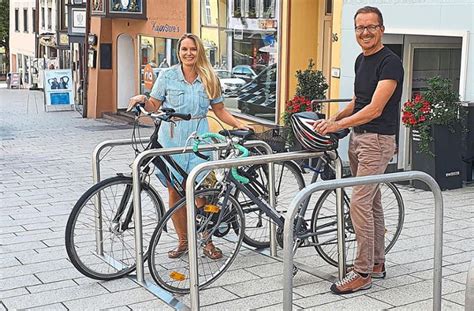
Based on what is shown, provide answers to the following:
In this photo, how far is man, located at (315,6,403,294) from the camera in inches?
184

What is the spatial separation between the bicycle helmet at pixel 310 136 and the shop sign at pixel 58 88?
18.0 metres

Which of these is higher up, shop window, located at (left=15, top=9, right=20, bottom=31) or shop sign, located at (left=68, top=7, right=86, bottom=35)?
shop window, located at (left=15, top=9, right=20, bottom=31)

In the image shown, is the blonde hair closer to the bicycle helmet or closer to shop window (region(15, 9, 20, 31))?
the bicycle helmet

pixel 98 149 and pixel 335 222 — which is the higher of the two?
pixel 98 149

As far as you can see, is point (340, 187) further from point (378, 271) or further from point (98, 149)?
point (98, 149)

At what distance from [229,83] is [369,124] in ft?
29.2

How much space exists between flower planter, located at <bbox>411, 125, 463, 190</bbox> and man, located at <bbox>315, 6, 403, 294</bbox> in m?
3.36

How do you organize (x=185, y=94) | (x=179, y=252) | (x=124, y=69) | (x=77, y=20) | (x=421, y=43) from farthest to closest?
(x=77, y=20) < (x=124, y=69) < (x=421, y=43) < (x=179, y=252) < (x=185, y=94)

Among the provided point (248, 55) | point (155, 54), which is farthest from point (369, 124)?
point (155, 54)

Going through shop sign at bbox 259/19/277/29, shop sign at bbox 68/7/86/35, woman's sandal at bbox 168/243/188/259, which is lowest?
woman's sandal at bbox 168/243/188/259

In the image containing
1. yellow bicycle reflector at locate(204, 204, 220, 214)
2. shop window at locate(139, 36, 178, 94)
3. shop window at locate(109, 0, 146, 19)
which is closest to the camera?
yellow bicycle reflector at locate(204, 204, 220, 214)

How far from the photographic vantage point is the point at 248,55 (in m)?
12.8

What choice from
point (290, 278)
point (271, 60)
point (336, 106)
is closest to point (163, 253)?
point (290, 278)

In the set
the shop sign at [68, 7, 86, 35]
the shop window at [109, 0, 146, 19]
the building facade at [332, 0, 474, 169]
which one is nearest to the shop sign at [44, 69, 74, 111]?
the shop sign at [68, 7, 86, 35]
